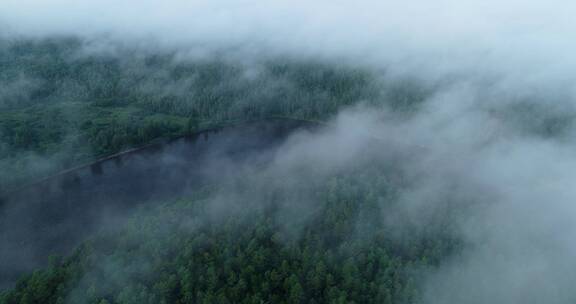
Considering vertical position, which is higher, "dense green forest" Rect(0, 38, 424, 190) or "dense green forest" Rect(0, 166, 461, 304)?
"dense green forest" Rect(0, 38, 424, 190)

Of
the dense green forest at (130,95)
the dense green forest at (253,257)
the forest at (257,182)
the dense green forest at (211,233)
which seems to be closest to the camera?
the dense green forest at (253,257)

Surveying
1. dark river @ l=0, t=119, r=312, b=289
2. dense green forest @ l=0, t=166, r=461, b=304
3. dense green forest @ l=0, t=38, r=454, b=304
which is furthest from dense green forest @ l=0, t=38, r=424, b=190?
dense green forest @ l=0, t=166, r=461, b=304

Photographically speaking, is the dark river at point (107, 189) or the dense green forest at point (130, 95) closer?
the dark river at point (107, 189)

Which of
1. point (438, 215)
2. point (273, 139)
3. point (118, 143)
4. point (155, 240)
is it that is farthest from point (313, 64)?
point (155, 240)

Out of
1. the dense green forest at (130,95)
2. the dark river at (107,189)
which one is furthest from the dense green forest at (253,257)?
the dense green forest at (130,95)

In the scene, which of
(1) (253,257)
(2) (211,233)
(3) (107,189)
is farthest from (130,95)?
(1) (253,257)

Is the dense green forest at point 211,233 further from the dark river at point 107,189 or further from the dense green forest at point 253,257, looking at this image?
the dark river at point 107,189

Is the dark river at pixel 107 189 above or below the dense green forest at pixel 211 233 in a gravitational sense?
below

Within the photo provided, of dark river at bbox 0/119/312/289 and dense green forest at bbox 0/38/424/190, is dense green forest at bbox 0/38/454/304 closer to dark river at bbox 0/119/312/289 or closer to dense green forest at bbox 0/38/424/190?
dense green forest at bbox 0/38/424/190

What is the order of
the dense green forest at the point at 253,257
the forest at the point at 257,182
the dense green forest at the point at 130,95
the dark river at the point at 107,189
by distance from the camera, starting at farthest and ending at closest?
1. the dense green forest at the point at 130,95
2. the dark river at the point at 107,189
3. the forest at the point at 257,182
4. the dense green forest at the point at 253,257

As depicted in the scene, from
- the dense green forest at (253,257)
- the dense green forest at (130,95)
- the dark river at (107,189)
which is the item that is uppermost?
the dense green forest at (130,95)
